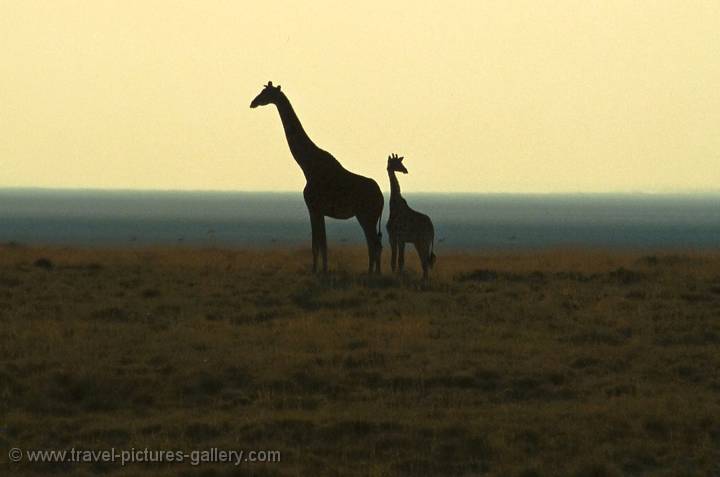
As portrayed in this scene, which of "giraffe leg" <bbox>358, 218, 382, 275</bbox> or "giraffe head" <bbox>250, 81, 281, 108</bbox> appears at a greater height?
"giraffe head" <bbox>250, 81, 281, 108</bbox>

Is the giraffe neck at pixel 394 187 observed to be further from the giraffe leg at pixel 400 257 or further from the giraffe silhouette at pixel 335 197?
the giraffe leg at pixel 400 257

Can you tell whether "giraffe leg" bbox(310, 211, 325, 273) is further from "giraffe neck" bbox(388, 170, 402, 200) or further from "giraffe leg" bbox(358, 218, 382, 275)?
"giraffe neck" bbox(388, 170, 402, 200)

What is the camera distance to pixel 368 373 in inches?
629

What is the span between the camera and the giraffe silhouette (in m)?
26.2

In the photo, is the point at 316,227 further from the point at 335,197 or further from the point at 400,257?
the point at 400,257

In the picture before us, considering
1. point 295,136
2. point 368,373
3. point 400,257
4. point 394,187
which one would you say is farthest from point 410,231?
point 368,373

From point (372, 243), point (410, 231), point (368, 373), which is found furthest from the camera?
point (372, 243)

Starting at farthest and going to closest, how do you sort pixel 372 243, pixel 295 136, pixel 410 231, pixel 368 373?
pixel 295 136
pixel 372 243
pixel 410 231
pixel 368 373

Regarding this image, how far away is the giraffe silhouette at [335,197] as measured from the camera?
26.2m

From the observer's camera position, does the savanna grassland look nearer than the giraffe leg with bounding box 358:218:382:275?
Yes

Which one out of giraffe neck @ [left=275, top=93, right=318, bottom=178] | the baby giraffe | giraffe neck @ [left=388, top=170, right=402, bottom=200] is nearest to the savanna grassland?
the baby giraffe

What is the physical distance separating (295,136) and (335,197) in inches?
60.1

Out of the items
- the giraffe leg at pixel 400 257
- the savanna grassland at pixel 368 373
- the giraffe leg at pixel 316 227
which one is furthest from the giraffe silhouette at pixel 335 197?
the savanna grassland at pixel 368 373

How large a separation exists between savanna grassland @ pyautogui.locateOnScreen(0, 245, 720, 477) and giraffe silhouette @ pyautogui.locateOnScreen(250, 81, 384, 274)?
1.04m
